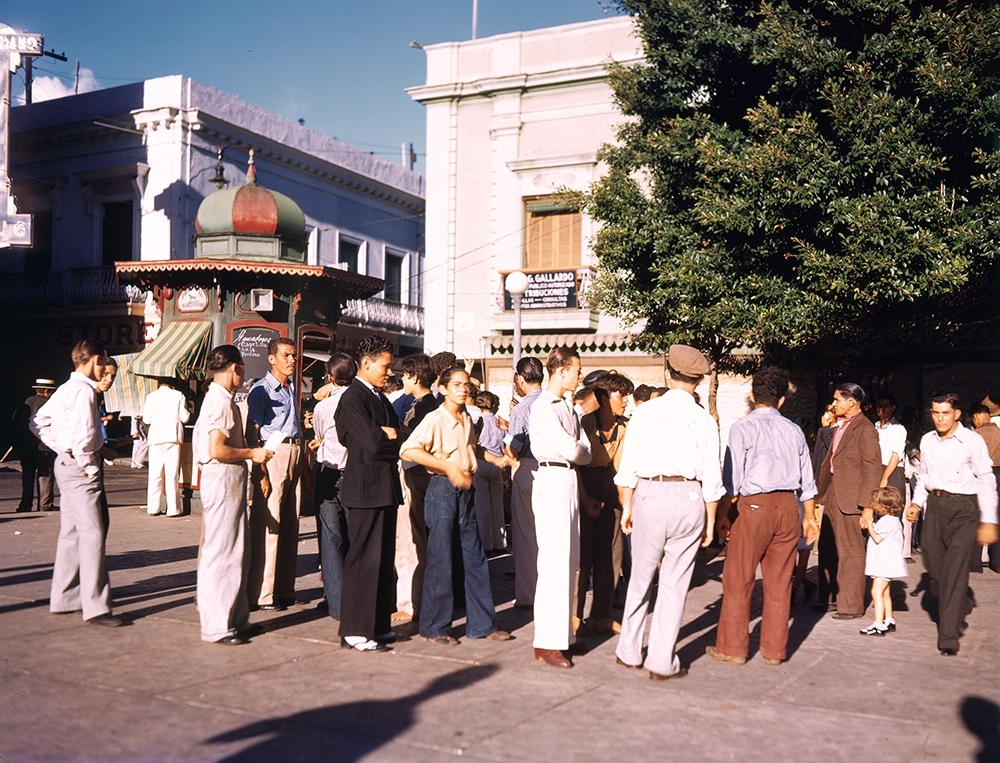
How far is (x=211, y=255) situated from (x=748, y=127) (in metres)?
7.74

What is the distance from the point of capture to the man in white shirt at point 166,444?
13367mm

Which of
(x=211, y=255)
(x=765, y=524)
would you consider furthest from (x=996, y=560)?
(x=211, y=255)

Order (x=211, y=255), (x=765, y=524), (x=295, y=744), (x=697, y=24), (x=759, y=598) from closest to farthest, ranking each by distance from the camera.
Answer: (x=295, y=744)
(x=765, y=524)
(x=759, y=598)
(x=697, y=24)
(x=211, y=255)

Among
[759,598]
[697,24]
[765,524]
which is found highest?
[697,24]

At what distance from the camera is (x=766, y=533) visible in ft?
20.9

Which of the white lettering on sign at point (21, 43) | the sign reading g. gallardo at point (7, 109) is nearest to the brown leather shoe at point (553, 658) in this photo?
the sign reading g. gallardo at point (7, 109)

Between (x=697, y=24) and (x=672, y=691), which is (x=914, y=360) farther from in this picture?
(x=672, y=691)

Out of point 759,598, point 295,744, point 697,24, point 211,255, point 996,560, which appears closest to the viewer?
point 295,744

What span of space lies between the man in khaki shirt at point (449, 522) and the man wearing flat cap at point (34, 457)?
8.64 metres

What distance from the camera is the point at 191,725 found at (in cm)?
468

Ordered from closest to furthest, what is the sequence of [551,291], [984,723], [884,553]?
[984,723], [884,553], [551,291]

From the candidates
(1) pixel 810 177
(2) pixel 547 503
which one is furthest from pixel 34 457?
(1) pixel 810 177

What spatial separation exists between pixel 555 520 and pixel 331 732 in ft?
6.31

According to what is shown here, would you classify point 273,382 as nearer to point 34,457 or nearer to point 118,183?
point 34,457
